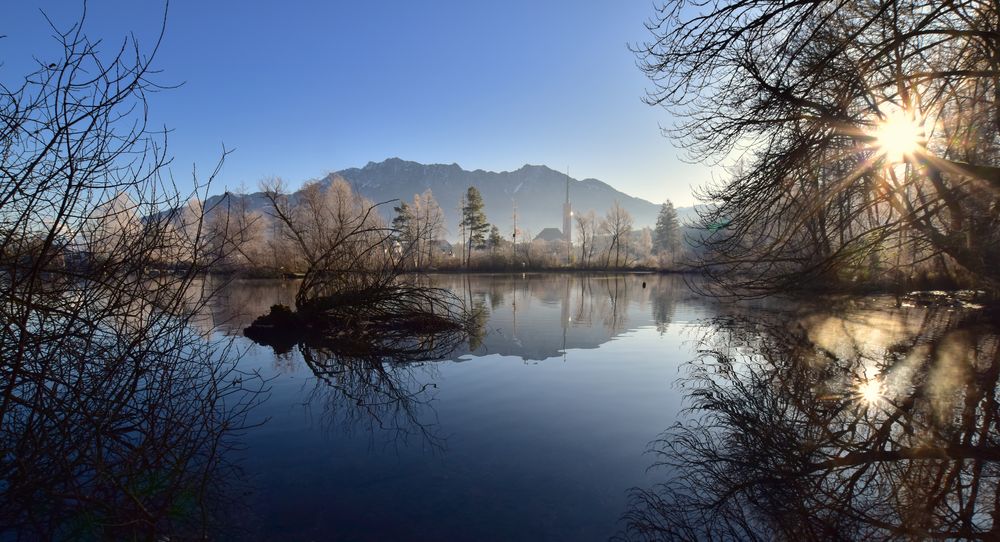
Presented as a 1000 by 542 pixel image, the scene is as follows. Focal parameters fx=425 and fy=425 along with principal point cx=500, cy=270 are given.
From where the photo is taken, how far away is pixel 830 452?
3.76m

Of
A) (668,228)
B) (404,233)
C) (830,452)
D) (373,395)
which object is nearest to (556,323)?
(404,233)

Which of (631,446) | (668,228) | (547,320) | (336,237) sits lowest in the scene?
(631,446)

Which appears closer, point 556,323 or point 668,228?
point 556,323

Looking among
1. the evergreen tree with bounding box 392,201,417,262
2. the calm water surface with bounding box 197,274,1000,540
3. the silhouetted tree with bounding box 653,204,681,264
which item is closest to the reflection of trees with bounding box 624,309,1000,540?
the calm water surface with bounding box 197,274,1000,540

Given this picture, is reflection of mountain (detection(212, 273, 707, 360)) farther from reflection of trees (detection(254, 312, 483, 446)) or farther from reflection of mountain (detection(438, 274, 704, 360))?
reflection of trees (detection(254, 312, 483, 446))

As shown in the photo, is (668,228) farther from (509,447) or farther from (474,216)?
(509,447)

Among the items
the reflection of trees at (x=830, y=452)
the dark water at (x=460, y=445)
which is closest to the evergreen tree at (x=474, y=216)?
the dark water at (x=460, y=445)

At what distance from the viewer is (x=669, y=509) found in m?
3.05

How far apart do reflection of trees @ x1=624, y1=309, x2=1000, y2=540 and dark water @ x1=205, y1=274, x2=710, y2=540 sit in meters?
0.40

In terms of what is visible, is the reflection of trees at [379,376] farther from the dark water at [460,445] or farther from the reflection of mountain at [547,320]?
the reflection of mountain at [547,320]

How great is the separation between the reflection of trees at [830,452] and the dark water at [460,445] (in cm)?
40

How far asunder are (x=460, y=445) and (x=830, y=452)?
3.33m

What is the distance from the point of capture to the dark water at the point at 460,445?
2916mm

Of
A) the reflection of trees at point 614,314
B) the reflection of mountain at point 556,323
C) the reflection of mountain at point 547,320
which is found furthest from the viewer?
the reflection of trees at point 614,314
